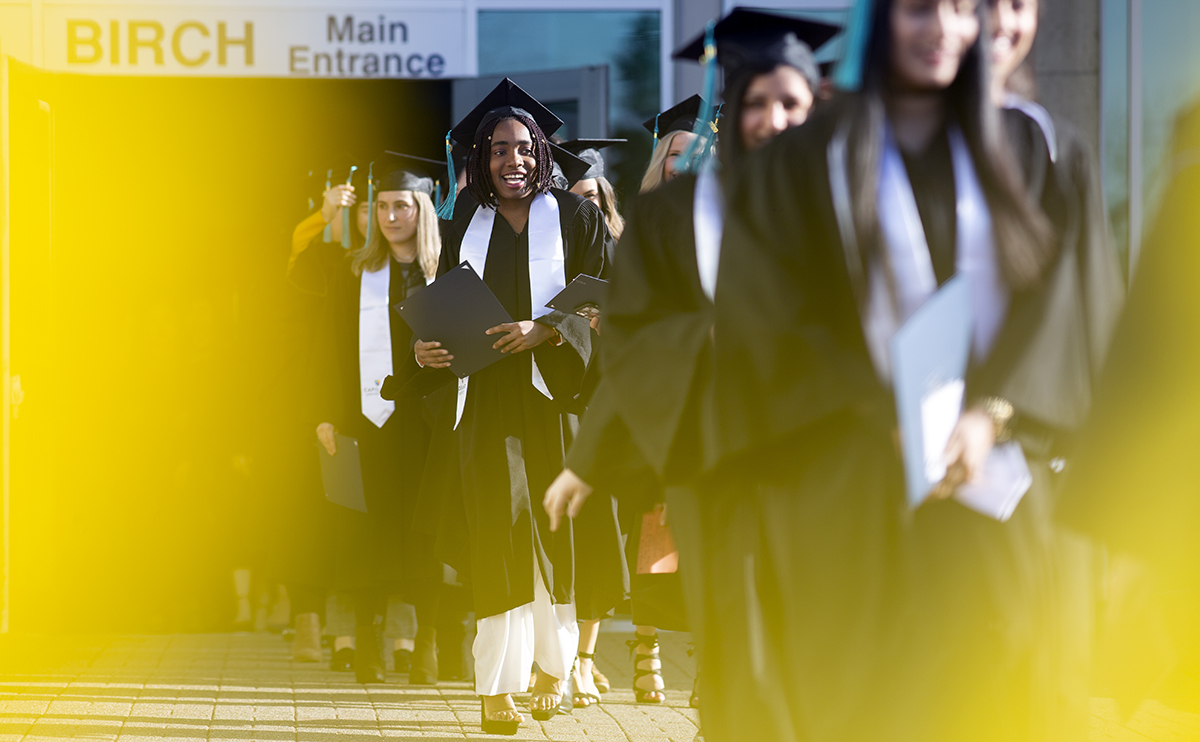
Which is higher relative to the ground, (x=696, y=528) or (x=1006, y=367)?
(x=1006, y=367)

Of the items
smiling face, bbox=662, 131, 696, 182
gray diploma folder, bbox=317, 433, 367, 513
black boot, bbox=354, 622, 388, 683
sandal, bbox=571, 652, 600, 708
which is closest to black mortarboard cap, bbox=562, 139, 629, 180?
smiling face, bbox=662, 131, 696, 182

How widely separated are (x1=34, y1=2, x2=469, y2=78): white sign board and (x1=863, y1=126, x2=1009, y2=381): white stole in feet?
22.0

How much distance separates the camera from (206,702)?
5.60m

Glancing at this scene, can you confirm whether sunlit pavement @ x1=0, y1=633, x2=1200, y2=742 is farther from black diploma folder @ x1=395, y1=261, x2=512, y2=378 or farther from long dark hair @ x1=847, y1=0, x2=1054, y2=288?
long dark hair @ x1=847, y1=0, x2=1054, y2=288

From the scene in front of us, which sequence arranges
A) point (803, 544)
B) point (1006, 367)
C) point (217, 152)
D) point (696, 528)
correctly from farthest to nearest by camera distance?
1. point (217, 152)
2. point (696, 528)
3. point (803, 544)
4. point (1006, 367)

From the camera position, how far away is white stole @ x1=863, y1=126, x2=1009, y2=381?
2.19 meters

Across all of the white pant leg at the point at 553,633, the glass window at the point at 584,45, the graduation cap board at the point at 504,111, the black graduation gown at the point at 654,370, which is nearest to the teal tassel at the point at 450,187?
the graduation cap board at the point at 504,111

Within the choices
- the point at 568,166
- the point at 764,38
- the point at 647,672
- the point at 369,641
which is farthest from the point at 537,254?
the point at 764,38

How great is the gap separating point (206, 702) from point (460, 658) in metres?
1.22

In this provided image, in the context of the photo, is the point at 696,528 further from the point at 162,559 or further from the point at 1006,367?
the point at 162,559

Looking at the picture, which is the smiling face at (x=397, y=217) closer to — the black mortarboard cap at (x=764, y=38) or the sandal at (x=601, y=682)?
the sandal at (x=601, y=682)

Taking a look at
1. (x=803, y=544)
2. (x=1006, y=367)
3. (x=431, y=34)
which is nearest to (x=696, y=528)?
(x=803, y=544)

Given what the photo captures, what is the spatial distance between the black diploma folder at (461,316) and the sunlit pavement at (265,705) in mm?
1322

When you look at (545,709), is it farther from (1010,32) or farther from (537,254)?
(1010,32)
